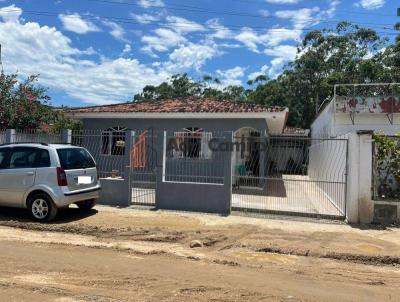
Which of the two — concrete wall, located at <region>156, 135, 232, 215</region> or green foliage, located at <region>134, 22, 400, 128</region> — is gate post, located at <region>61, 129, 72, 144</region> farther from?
green foliage, located at <region>134, 22, 400, 128</region>

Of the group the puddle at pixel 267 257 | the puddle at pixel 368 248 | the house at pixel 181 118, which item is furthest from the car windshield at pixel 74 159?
the puddle at pixel 368 248

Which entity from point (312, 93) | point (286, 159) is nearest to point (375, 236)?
point (286, 159)

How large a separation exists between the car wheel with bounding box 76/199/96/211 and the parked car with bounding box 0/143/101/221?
68 centimetres

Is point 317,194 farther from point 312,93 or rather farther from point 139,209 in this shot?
point 312,93

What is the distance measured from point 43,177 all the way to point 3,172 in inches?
46.6

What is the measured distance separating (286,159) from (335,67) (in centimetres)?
2433

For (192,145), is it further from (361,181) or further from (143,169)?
(361,181)

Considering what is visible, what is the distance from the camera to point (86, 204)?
11109 millimetres

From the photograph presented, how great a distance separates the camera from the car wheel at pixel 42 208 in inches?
382

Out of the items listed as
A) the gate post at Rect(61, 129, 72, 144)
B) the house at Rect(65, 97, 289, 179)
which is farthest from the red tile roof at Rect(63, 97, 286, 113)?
the gate post at Rect(61, 129, 72, 144)

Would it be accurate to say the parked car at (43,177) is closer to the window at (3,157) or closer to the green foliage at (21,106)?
the window at (3,157)

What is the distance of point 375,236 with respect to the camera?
358 inches

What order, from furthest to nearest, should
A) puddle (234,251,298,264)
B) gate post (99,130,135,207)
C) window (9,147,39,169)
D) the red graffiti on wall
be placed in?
the red graffiti on wall, gate post (99,130,135,207), window (9,147,39,169), puddle (234,251,298,264)

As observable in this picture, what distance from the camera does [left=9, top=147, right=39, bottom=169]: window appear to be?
9914 mm
